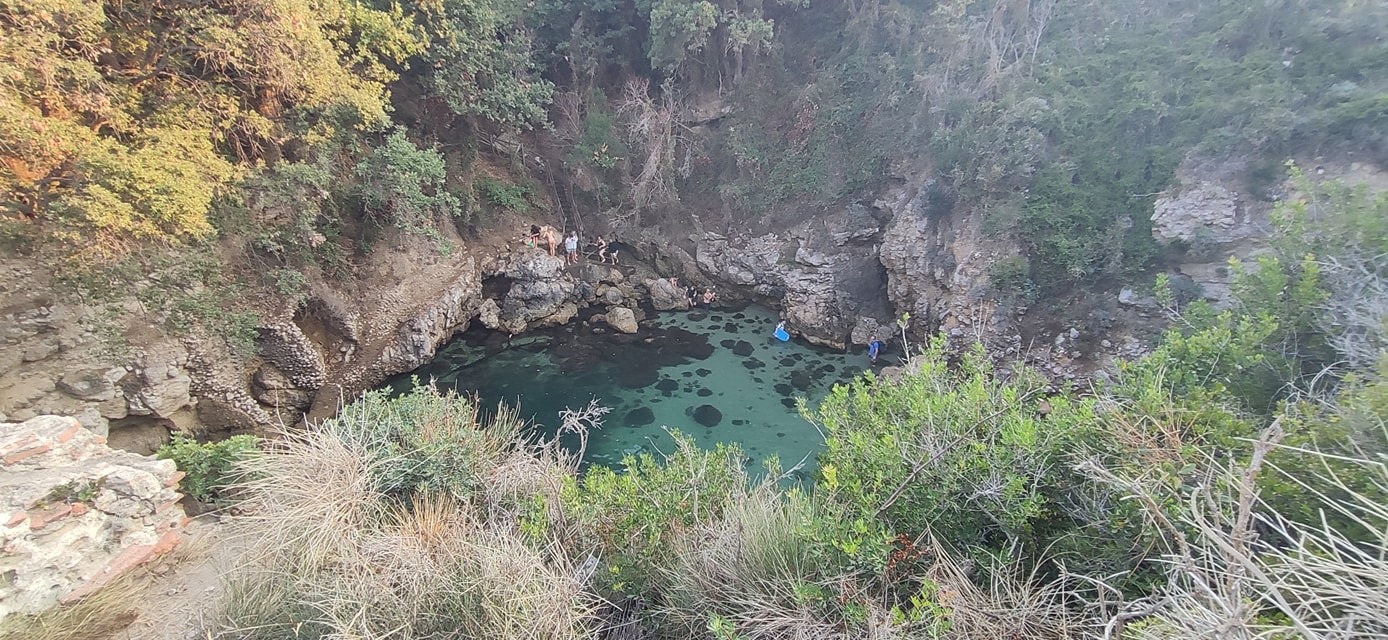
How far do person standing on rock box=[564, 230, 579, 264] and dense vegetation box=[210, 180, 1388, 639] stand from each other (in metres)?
10.2

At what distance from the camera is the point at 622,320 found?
14.0 m

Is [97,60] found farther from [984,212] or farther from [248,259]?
[984,212]

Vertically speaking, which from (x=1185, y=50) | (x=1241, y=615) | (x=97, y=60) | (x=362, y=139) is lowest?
(x=1241, y=615)

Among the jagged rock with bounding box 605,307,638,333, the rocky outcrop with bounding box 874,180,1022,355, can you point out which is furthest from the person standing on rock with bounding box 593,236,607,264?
the rocky outcrop with bounding box 874,180,1022,355

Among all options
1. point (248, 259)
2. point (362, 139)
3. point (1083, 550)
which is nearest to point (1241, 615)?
point (1083, 550)

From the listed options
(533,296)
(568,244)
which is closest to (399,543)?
(533,296)

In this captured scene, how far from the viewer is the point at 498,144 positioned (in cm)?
1504

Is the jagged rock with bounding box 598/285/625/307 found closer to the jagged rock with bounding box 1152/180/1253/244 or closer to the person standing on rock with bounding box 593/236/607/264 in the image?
the person standing on rock with bounding box 593/236/607/264

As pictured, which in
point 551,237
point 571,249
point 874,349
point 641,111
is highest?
point 641,111

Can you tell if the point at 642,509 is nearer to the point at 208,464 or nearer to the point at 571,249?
the point at 208,464

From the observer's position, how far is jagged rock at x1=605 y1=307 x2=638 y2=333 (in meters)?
14.0

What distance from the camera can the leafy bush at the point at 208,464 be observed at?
6.11 meters

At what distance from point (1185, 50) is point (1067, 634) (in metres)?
13.9

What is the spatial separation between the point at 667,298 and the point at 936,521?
11.9 m
